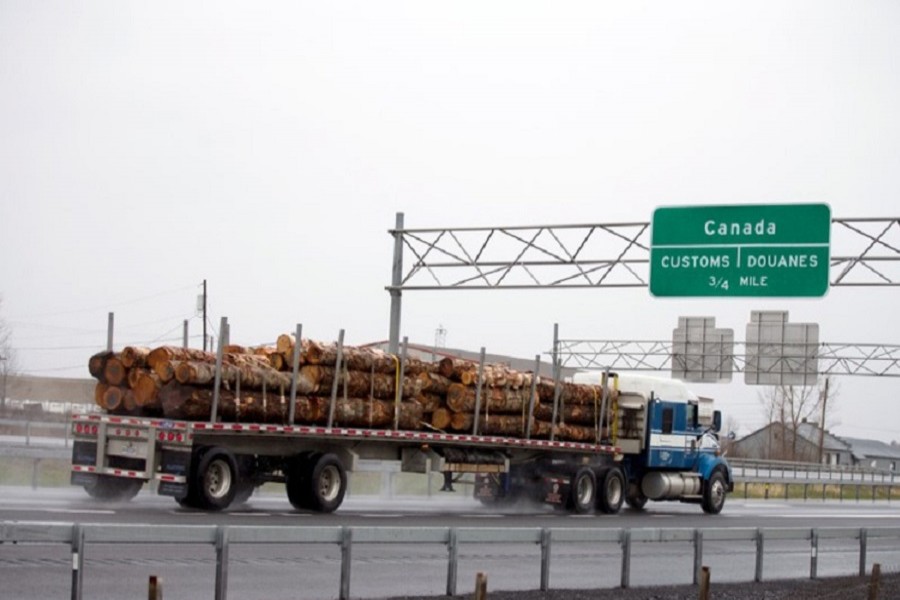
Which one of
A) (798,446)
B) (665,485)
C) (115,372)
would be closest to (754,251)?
(665,485)

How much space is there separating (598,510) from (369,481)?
223 inches

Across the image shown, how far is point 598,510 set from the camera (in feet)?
115

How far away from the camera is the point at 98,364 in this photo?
25.9 m

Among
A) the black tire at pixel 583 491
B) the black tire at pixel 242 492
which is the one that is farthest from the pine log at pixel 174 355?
the black tire at pixel 583 491

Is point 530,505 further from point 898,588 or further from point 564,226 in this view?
point 898,588

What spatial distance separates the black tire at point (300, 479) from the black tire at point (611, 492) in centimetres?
947

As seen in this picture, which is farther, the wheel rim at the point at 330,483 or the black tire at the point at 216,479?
the wheel rim at the point at 330,483

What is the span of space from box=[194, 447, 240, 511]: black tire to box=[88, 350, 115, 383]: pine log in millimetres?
2427

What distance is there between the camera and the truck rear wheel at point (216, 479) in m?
24.6

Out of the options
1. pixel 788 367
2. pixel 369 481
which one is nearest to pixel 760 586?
pixel 369 481

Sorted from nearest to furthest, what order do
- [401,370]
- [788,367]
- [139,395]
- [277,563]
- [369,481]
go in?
[277,563]
[139,395]
[401,370]
[369,481]
[788,367]

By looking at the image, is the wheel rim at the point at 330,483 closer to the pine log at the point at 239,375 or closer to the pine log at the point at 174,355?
the pine log at the point at 239,375

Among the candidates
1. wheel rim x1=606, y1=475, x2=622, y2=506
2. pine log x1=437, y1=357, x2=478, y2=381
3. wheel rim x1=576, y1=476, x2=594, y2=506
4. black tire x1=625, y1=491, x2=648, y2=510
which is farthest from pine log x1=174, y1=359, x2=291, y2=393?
black tire x1=625, y1=491, x2=648, y2=510

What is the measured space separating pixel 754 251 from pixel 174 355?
1239 centimetres
